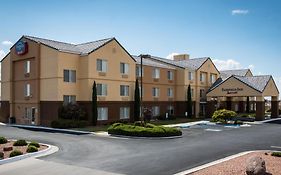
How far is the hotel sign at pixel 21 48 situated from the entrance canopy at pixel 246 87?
2948 cm

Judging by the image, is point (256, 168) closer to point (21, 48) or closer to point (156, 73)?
point (21, 48)

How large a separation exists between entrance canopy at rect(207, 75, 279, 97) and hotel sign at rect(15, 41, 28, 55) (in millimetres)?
29485

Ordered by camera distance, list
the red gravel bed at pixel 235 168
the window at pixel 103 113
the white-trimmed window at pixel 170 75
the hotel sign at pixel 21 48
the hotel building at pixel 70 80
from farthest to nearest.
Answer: the white-trimmed window at pixel 170 75, the hotel sign at pixel 21 48, the window at pixel 103 113, the hotel building at pixel 70 80, the red gravel bed at pixel 235 168

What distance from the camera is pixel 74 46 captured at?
4175cm

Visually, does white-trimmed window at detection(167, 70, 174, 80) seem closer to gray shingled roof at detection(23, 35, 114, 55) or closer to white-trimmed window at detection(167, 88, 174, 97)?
white-trimmed window at detection(167, 88, 174, 97)

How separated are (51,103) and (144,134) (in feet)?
48.7

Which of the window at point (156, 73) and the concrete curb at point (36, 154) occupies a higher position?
the window at point (156, 73)

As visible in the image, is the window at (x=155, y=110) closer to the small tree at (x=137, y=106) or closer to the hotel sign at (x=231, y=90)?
the small tree at (x=137, y=106)

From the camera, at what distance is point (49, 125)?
117 feet

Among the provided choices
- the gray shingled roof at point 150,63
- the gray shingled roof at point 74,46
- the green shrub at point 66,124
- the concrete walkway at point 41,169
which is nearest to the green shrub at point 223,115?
the gray shingled roof at point 150,63

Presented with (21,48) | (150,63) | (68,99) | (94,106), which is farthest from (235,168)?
(150,63)

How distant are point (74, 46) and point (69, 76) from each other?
6075 millimetres

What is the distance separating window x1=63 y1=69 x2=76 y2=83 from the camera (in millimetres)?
36787

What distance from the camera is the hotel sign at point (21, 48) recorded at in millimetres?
39131
